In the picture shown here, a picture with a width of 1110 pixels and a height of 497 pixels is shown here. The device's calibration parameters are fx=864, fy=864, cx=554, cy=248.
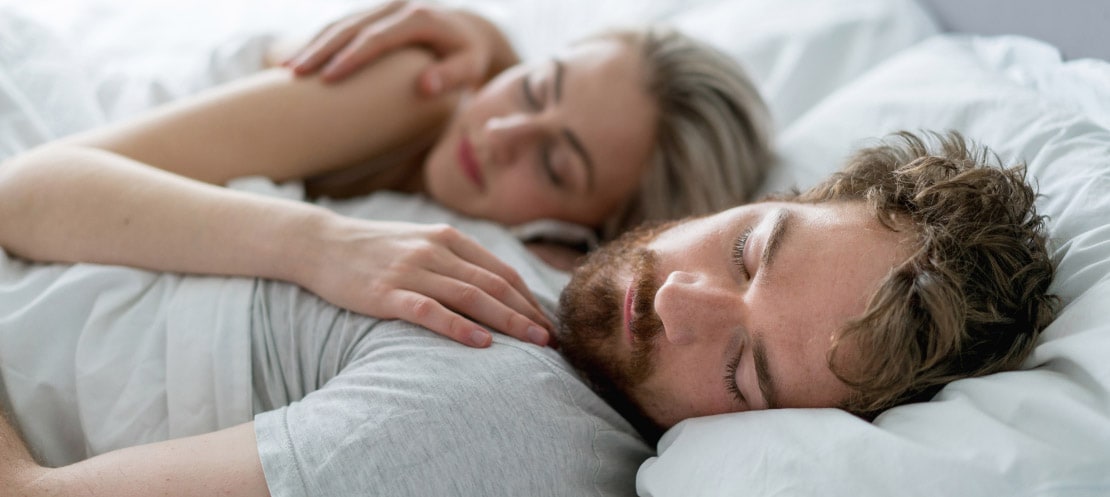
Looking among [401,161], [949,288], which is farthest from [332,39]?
[949,288]

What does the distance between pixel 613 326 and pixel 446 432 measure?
259 mm

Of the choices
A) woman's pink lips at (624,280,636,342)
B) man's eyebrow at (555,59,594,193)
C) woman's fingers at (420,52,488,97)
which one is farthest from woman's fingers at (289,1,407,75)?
woman's pink lips at (624,280,636,342)

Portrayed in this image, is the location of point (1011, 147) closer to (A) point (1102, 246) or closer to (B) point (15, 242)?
(A) point (1102, 246)

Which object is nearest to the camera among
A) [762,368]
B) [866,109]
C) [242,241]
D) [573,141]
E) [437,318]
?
[762,368]

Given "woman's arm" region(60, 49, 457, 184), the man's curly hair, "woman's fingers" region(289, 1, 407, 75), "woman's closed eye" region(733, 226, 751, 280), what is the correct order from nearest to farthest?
the man's curly hair → "woman's closed eye" region(733, 226, 751, 280) → "woman's arm" region(60, 49, 457, 184) → "woman's fingers" region(289, 1, 407, 75)

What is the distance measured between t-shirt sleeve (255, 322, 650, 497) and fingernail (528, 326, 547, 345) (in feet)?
0.17

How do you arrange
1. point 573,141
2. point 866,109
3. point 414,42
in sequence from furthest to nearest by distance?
point 414,42, point 573,141, point 866,109

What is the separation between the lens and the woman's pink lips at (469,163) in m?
1.56

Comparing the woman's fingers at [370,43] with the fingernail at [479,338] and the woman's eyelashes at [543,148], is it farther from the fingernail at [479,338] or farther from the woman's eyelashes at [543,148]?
the fingernail at [479,338]

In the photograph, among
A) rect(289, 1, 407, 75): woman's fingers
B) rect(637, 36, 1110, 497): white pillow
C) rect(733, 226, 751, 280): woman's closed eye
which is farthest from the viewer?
rect(289, 1, 407, 75): woman's fingers

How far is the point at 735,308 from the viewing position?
0.94 m

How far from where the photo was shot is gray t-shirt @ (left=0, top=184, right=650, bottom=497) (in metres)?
0.88

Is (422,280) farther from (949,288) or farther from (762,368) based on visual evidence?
(949,288)

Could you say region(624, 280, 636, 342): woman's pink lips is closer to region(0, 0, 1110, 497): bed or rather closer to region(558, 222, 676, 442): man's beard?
region(558, 222, 676, 442): man's beard
